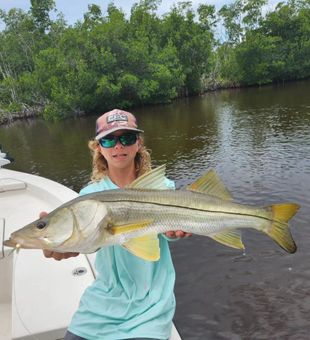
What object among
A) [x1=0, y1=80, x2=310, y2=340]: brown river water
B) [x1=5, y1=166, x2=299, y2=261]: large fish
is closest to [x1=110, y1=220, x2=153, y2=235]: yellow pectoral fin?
[x1=5, y1=166, x2=299, y2=261]: large fish

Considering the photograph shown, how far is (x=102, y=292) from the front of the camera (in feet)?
8.71

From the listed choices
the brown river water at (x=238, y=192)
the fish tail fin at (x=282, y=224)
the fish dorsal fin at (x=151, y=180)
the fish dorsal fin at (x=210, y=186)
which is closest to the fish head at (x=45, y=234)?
the fish dorsal fin at (x=151, y=180)

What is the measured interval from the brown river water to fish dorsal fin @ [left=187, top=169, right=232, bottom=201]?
4.06 metres

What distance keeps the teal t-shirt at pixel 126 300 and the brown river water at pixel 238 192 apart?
3.61 meters

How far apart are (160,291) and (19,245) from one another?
3.42 feet

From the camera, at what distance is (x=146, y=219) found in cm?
219

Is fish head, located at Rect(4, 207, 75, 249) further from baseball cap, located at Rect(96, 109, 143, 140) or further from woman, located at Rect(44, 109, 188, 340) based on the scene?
baseball cap, located at Rect(96, 109, 143, 140)

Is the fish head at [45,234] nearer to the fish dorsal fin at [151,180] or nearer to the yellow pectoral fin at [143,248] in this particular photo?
the yellow pectoral fin at [143,248]

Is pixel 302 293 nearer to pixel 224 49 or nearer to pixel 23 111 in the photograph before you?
pixel 23 111

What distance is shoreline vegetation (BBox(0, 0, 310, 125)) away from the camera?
1597 inches

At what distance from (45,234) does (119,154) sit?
101 centimetres

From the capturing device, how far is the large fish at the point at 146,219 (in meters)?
2.05

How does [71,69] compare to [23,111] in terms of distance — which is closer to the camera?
[71,69]

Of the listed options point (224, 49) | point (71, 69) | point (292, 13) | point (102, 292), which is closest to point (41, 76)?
point (71, 69)
